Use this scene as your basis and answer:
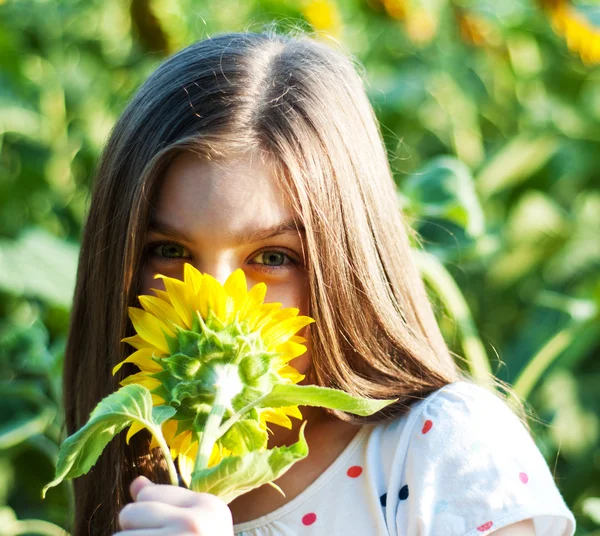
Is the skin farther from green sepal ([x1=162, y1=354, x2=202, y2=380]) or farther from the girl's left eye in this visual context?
green sepal ([x1=162, y1=354, x2=202, y2=380])

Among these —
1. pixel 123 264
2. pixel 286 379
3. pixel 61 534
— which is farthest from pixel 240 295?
pixel 61 534

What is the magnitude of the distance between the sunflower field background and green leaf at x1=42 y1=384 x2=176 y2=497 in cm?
52

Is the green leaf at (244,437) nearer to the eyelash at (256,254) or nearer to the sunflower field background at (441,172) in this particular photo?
the eyelash at (256,254)

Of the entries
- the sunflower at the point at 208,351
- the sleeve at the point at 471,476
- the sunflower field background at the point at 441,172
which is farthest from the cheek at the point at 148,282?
the sunflower field background at the point at 441,172

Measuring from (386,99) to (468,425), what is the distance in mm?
923

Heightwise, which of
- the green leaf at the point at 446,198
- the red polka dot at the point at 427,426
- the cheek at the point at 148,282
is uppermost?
the green leaf at the point at 446,198

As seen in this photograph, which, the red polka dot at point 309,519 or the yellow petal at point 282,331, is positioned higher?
the yellow petal at point 282,331

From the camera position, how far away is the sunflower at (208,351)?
1.84ft

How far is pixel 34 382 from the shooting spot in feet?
3.92

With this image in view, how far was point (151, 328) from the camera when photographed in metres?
0.62

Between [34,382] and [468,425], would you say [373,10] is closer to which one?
[34,382]

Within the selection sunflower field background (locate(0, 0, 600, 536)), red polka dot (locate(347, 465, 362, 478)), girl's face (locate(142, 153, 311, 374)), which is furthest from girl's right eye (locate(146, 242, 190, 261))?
sunflower field background (locate(0, 0, 600, 536))

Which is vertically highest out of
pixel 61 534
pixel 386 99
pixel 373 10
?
pixel 373 10

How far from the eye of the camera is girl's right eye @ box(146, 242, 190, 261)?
75 centimetres
